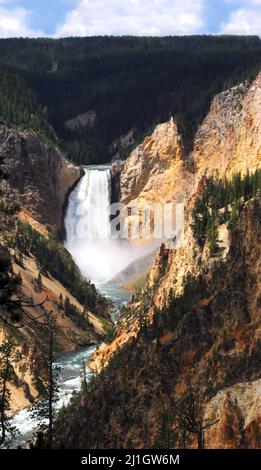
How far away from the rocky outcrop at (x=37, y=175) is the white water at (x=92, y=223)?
282 cm

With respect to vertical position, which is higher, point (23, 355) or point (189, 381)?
point (23, 355)

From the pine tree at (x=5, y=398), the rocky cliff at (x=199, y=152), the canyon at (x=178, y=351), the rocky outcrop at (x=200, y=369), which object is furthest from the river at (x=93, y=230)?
the pine tree at (x=5, y=398)

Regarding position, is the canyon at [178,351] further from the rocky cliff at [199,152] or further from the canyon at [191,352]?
the rocky cliff at [199,152]

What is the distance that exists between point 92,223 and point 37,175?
16.6 m

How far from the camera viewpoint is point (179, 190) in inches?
6147

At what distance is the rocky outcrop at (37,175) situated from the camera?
155000 mm

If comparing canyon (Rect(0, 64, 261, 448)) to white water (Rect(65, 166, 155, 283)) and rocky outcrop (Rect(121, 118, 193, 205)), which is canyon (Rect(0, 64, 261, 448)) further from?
rocky outcrop (Rect(121, 118, 193, 205))

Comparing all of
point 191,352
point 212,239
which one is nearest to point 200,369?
point 191,352

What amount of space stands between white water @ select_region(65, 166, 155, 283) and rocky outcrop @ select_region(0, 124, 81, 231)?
2.82 metres

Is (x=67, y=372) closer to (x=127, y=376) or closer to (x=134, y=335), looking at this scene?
(x=134, y=335)

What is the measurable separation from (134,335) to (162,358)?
12017mm

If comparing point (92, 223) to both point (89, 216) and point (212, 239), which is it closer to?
point (89, 216)

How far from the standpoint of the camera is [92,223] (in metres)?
164

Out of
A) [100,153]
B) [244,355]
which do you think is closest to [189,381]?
[244,355]
